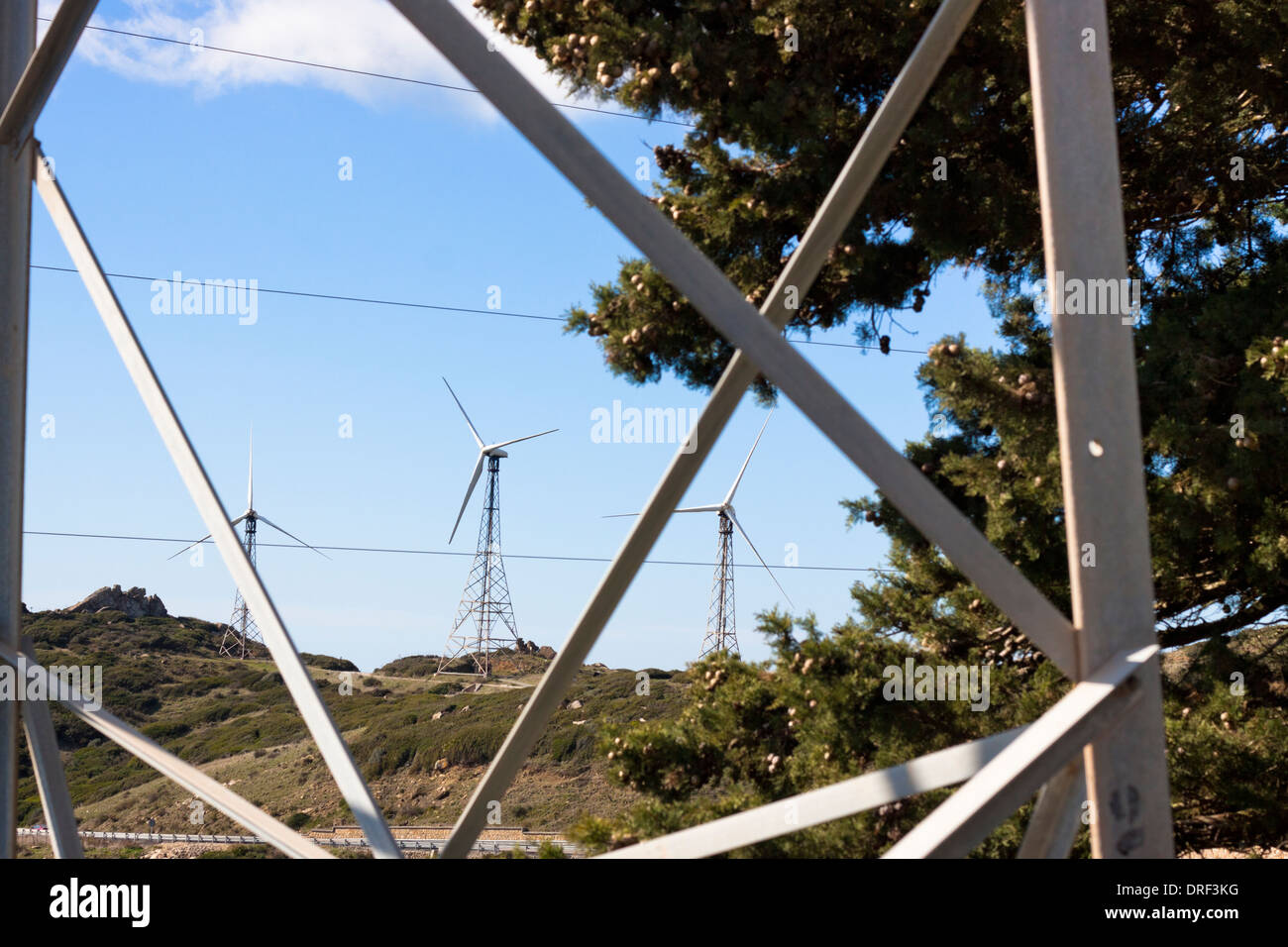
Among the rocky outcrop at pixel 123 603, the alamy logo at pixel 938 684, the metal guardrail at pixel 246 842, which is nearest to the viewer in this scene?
the alamy logo at pixel 938 684

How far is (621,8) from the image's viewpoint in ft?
18.1

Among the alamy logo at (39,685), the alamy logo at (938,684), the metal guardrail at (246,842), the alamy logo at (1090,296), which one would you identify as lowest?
the metal guardrail at (246,842)

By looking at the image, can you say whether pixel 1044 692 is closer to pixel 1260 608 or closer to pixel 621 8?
pixel 1260 608

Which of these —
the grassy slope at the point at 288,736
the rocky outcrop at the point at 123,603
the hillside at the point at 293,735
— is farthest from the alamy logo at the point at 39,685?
the rocky outcrop at the point at 123,603

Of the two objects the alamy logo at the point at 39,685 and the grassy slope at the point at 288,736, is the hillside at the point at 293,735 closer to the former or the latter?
the grassy slope at the point at 288,736

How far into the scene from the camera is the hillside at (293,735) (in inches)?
1156

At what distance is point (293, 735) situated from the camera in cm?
3603

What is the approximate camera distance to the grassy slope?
29.4m

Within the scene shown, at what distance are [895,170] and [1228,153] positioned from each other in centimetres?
184

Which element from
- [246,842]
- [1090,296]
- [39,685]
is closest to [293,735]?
[246,842]
